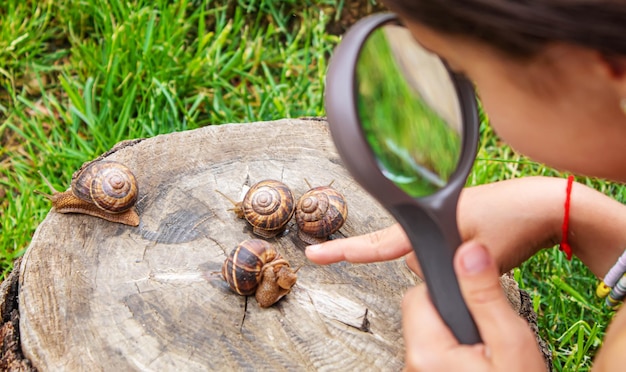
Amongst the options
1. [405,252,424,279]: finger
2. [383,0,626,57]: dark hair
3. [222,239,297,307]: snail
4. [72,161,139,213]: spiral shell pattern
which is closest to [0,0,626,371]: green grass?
[72,161,139,213]: spiral shell pattern

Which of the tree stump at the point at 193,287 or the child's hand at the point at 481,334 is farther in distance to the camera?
the tree stump at the point at 193,287

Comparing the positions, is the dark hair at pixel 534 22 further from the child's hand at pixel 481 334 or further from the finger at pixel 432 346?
the finger at pixel 432 346

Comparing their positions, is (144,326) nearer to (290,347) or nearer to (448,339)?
(290,347)

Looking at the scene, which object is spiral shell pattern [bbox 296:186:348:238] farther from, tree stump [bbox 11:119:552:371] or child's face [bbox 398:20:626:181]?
child's face [bbox 398:20:626:181]

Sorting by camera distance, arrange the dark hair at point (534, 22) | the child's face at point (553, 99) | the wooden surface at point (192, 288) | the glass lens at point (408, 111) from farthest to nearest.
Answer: the wooden surface at point (192, 288) → the glass lens at point (408, 111) → the child's face at point (553, 99) → the dark hair at point (534, 22)

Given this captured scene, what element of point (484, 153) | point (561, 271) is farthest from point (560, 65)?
point (484, 153)

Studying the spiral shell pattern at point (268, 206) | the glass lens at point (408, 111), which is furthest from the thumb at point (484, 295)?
the spiral shell pattern at point (268, 206)
